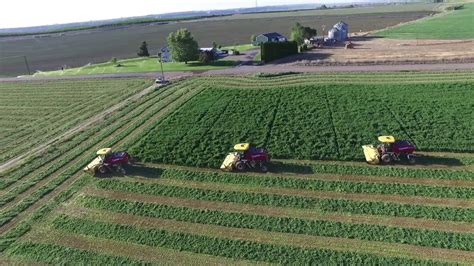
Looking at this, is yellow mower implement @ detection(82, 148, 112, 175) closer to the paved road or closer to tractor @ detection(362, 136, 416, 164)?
tractor @ detection(362, 136, 416, 164)

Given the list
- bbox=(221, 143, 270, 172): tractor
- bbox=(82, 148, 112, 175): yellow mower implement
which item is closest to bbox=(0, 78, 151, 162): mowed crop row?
bbox=(82, 148, 112, 175): yellow mower implement

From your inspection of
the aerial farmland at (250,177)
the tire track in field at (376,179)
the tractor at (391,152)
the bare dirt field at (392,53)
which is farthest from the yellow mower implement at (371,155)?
the bare dirt field at (392,53)

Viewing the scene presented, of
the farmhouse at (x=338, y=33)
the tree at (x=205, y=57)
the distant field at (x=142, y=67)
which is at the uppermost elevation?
the farmhouse at (x=338, y=33)

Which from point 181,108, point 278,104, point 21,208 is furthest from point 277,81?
point 21,208

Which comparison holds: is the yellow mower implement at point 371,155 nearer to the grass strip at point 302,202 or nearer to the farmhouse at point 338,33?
the grass strip at point 302,202

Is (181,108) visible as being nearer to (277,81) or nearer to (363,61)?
(277,81)

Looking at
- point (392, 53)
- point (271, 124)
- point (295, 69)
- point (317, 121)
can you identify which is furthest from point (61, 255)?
point (392, 53)
